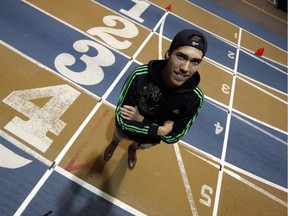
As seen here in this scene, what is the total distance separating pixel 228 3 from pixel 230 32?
2.75 meters

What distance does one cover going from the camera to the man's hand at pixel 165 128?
3.16 metres

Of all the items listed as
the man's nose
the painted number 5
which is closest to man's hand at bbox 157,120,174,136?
the man's nose

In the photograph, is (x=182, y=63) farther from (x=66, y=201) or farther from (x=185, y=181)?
(x=185, y=181)

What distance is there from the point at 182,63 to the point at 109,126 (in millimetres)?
2884

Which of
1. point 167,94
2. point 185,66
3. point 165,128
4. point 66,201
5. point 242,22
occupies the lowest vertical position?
point 66,201

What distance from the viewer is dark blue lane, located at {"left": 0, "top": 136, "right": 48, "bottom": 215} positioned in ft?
12.3

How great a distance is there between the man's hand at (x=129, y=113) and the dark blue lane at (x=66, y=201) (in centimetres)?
174

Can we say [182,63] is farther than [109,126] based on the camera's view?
No

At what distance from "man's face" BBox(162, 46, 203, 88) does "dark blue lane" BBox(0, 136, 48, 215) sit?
9.14ft

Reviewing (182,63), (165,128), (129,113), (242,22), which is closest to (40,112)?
(129,113)

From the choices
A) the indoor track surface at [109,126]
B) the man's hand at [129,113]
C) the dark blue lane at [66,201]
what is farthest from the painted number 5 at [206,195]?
the man's hand at [129,113]

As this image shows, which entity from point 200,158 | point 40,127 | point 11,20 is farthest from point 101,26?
point 200,158

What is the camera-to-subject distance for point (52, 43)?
6.20 metres

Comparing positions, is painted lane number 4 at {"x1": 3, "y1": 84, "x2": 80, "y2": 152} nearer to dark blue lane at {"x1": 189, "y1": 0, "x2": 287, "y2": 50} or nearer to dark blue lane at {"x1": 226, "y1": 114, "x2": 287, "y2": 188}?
dark blue lane at {"x1": 226, "y1": 114, "x2": 287, "y2": 188}
